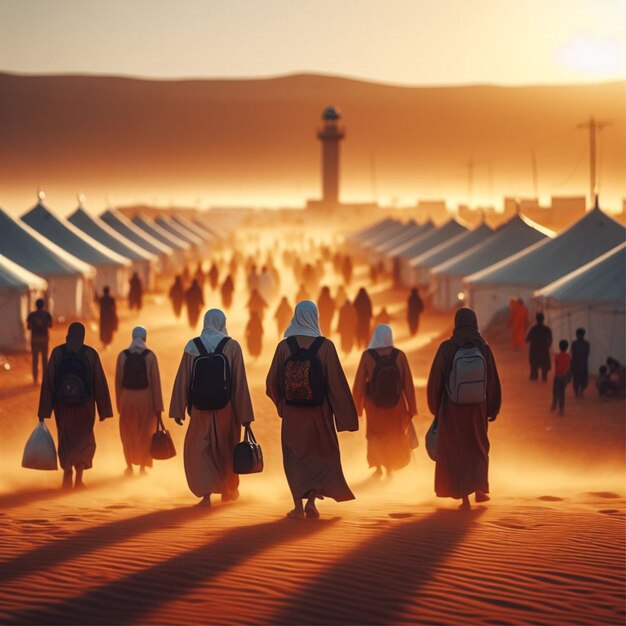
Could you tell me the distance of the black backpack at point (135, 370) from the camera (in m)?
10.6

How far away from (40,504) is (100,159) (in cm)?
16772

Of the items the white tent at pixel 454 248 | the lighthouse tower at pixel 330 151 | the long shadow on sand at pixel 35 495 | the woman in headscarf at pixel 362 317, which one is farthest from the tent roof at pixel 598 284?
the lighthouse tower at pixel 330 151

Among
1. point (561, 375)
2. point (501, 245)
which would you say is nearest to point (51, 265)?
point (501, 245)

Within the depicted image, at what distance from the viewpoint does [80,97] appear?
6909 inches

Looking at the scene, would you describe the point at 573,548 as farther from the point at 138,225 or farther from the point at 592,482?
the point at 138,225

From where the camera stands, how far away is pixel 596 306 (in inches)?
765

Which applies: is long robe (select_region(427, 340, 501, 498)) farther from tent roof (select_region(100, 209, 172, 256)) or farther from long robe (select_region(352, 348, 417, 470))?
tent roof (select_region(100, 209, 172, 256))

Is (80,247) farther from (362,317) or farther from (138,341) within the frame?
(138,341)

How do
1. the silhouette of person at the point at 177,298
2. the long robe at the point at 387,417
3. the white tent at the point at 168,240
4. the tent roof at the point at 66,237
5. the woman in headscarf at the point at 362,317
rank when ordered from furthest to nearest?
1. the white tent at the point at 168,240
2. the tent roof at the point at 66,237
3. the silhouette of person at the point at 177,298
4. the woman in headscarf at the point at 362,317
5. the long robe at the point at 387,417

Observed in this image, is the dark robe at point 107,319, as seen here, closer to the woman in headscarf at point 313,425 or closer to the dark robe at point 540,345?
the dark robe at point 540,345

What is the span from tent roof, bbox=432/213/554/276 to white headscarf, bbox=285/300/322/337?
21.9 meters

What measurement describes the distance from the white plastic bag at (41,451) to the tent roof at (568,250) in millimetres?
16572

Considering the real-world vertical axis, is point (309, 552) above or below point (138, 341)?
below

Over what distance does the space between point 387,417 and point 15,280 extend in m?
12.7
